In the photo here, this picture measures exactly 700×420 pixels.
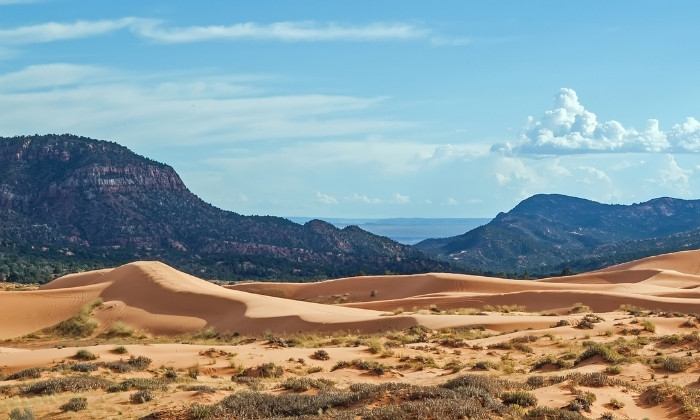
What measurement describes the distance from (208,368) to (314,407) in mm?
7923

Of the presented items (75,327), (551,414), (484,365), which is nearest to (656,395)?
(551,414)

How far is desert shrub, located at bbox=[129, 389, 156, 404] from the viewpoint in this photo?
1591 cm

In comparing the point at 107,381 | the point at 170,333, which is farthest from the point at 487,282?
the point at 107,381

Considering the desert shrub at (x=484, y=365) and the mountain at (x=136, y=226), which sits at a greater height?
the mountain at (x=136, y=226)

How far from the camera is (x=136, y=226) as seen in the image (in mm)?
107812

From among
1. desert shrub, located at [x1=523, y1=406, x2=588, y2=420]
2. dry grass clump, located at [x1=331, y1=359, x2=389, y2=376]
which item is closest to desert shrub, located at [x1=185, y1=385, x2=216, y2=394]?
dry grass clump, located at [x1=331, y1=359, x2=389, y2=376]

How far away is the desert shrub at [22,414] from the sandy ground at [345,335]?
1.88 feet

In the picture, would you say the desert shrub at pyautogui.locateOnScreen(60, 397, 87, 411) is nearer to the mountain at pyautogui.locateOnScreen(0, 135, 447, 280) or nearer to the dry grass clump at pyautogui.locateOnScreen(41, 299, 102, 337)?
the dry grass clump at pyautogui.locateOnScreen(41, 299, 102, 337)

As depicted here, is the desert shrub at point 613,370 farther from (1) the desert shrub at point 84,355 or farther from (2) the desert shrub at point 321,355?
(1) the desert shrub at point 84,355

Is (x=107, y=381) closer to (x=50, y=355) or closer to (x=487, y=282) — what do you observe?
(x=50, y=355)

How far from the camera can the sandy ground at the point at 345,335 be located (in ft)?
57.2

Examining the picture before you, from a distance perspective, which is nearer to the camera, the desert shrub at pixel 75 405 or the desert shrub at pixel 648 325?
the desert shrub at pixel 75 405

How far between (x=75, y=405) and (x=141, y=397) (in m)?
1.21

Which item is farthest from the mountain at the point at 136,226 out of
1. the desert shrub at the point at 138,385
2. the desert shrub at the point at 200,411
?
the desert shrub at the point at 200,411
